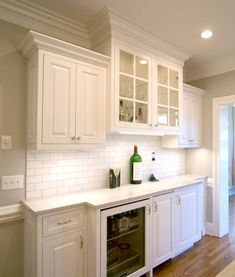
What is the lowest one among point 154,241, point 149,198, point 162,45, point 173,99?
point 154,241

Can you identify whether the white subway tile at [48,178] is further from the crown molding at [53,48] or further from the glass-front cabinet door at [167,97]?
the glass-front cabinet door at [167,97]

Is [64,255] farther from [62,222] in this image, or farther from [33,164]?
[33,164]

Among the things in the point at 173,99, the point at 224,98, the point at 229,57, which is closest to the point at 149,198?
the point at 173,99

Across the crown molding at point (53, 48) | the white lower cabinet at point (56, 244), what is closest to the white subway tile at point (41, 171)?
the white lower cabinet at point (56, 244)

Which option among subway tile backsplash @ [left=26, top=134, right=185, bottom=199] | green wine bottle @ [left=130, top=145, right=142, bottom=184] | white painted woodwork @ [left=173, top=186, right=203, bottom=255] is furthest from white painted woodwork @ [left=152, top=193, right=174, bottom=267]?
subway tile backsplash @ [left=26, top=134, right=185, bottom=199]

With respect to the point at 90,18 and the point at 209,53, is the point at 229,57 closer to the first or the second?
the point at 209,53

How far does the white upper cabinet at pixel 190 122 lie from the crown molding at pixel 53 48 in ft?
5.14

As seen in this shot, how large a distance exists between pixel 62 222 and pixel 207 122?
2.71 meters

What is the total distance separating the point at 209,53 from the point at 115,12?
1.61 metres

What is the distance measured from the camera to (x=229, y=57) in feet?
9.95

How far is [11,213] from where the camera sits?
6.01 ft

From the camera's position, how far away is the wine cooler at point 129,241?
2.04 metres

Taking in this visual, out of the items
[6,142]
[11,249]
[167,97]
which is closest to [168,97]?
[167,97]

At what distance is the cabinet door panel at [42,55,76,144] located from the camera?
177 centimetres
